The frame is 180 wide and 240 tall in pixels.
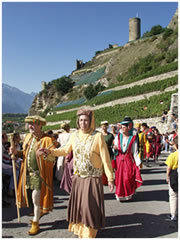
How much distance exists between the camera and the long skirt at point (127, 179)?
224 inches

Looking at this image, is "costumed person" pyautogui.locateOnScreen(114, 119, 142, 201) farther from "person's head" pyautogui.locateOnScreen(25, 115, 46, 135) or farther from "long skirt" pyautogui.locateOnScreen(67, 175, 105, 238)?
"person's head" pyautogui.locateOnScreen(25, 115, 46, 135)

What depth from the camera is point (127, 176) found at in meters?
5.69

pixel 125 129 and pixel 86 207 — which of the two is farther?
pixel 125 129

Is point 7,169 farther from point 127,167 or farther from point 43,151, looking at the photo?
point 127,167

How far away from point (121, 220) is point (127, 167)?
138cm

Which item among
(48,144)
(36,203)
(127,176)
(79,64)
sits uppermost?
(79,64)

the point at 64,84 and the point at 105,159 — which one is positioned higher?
the point at 64,84

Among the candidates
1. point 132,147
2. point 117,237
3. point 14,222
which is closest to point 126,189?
point 132,147

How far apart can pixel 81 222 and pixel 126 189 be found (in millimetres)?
2199

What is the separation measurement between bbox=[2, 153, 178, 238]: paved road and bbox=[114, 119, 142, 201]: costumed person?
0.94ft

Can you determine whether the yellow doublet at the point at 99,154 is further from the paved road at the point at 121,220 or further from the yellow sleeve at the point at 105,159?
the paved road at the point at 121,220

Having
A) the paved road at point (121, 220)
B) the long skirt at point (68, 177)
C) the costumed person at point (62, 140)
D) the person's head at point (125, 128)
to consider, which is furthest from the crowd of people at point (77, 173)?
the costumed person at point (62, 140)

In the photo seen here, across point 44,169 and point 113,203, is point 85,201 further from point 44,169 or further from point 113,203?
point 113,203

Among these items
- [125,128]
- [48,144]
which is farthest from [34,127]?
[125,128]
